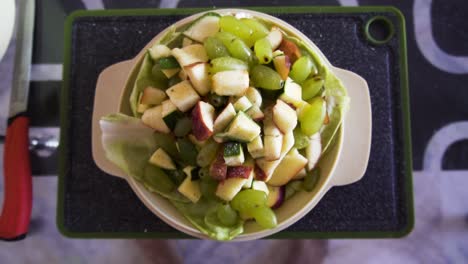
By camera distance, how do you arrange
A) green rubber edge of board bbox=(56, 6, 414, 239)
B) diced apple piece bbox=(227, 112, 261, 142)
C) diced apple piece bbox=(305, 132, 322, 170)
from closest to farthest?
diced apple piece bbox=(227, 112, 261, 142), diced apple piece bbox=(305, 132, 322, 170), green rubber edge of board bbox=(56, 6, 414, 239)

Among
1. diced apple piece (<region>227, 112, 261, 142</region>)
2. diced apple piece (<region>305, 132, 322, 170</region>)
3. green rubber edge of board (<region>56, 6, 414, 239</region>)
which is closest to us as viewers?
diced apple piece (<region>227, 112, 261, 142</region>)

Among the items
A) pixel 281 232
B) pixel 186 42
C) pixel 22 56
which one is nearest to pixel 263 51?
pixel 186 42

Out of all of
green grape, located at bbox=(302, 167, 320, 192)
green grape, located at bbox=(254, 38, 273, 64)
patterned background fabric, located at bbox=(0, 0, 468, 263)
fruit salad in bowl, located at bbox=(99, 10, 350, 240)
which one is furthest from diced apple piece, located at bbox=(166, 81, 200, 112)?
patterned background fabric, located at bbox=(0, 0, 468, 263)

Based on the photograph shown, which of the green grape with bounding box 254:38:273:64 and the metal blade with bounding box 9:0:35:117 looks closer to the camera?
the green grape with bounding box 254:38:273:64

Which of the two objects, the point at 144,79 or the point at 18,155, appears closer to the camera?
the point at 144,79

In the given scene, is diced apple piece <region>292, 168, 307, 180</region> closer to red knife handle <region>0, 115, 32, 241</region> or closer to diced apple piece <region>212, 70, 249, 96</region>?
diced apple piece <region>212, 70, 249, 96</region>

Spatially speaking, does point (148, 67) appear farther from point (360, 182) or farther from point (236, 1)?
point (360, 182)

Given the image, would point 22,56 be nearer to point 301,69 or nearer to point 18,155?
point 18,155
